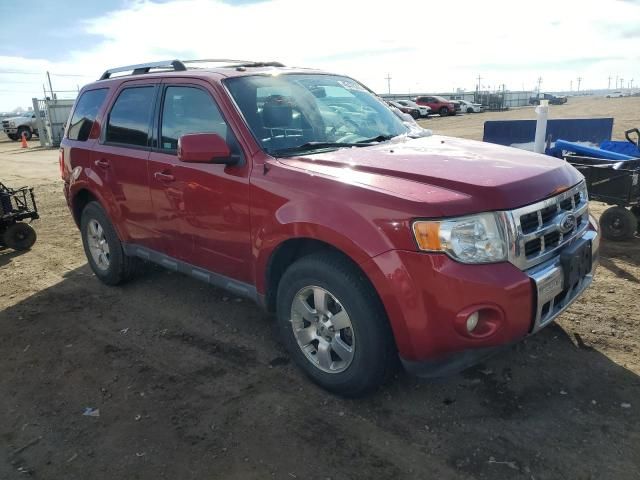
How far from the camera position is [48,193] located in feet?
37.4

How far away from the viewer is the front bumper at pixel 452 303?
2498 mm

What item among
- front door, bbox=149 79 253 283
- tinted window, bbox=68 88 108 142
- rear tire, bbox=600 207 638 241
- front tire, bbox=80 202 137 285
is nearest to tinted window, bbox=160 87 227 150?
front door, bbox=149 79 253 283

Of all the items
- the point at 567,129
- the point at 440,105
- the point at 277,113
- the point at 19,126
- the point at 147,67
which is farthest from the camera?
the point at 440,105

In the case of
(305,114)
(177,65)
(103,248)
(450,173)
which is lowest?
(103,248)

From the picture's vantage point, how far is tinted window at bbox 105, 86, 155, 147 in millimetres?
4238

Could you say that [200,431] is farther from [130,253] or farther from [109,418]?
[130,253]

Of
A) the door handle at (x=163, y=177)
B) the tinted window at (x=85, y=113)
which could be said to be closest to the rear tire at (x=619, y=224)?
the door handle at (x=163, y=177)

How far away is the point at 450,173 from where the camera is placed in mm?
2818

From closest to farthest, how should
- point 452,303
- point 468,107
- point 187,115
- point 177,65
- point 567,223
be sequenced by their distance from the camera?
point 452,303
point 567,223
point 187,115
point 177,65
point 468,107

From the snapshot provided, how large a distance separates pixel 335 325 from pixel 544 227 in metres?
1.27

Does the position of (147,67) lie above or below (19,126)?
above

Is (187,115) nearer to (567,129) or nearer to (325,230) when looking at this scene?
(325,230)

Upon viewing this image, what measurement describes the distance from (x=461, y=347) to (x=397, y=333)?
1.06 ft

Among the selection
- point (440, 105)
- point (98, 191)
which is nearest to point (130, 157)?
point (98, 191)
